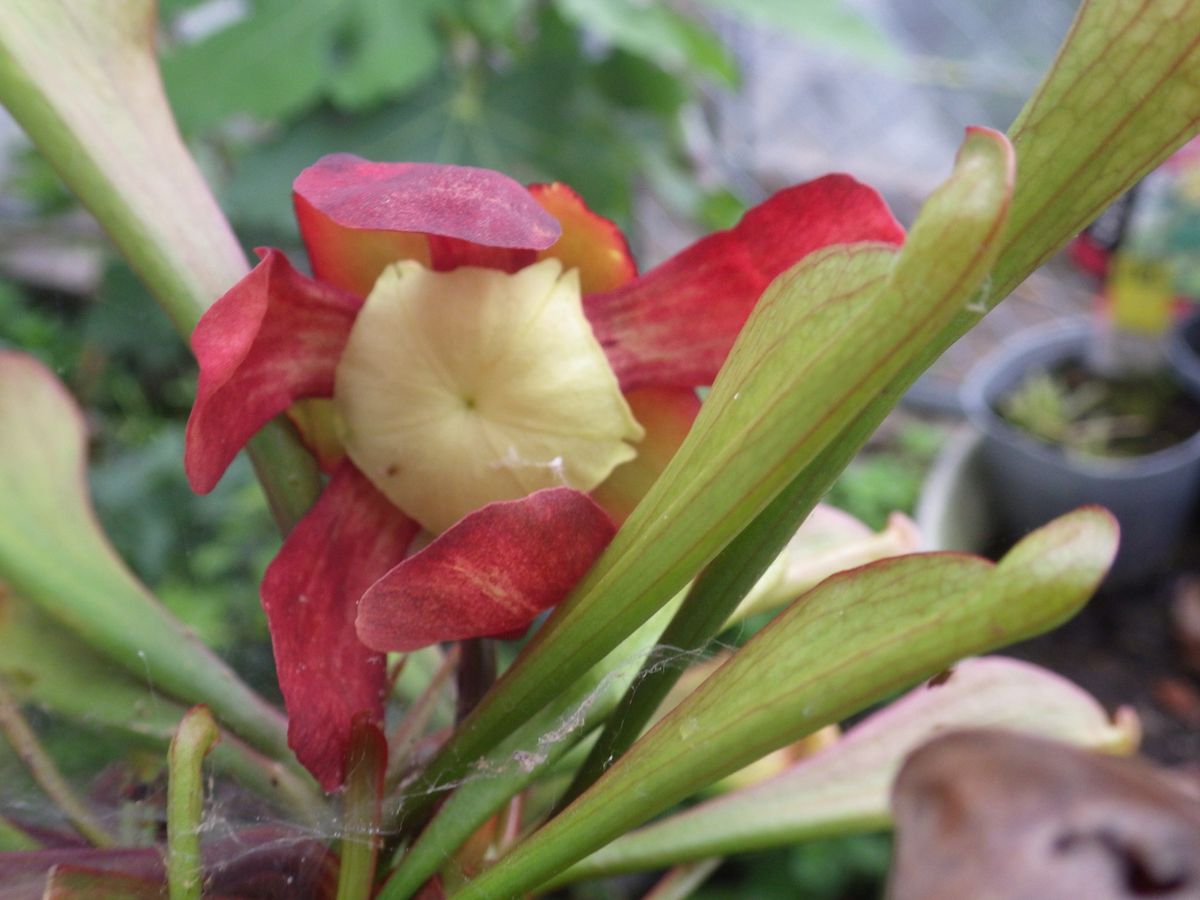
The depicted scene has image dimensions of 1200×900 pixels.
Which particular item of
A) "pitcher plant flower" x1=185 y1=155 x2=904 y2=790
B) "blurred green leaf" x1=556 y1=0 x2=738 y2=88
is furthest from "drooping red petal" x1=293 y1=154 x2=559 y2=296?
"blurred green leaf" x1=556 y1=0 x2=738 y2=88

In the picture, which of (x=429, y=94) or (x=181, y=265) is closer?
(x=181, y=265)

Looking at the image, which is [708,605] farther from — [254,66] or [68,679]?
[254,66]

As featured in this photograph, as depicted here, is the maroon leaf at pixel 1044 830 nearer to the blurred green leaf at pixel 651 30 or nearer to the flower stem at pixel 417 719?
the flower stem at pixel 417 719

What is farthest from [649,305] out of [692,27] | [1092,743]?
[692,27]

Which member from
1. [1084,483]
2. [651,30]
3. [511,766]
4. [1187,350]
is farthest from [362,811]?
[1187,350]

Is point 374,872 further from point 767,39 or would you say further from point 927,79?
point 767,39

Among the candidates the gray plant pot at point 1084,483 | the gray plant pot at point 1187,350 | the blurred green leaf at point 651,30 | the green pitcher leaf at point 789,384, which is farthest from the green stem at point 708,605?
the gray plant pot at point 1187,350

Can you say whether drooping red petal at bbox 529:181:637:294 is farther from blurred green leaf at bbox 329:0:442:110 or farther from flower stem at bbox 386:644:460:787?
blurred green leaf at bbox 329:0:442:110
